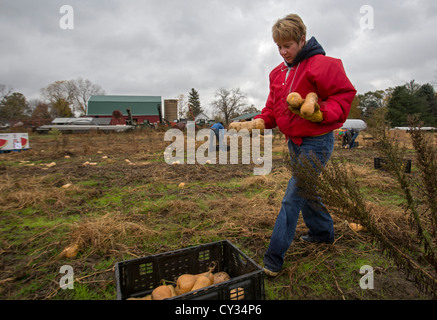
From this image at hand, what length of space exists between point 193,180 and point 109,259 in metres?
3.22

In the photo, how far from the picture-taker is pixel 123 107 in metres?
47.2

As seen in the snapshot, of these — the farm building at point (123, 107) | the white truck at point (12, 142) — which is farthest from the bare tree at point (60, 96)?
the white truck at point (12, 142)

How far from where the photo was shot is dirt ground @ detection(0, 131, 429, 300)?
1.93m

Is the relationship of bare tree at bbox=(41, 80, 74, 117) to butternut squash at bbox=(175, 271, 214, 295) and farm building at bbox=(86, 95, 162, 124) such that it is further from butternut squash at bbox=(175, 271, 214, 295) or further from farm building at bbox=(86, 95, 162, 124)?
butternut squash at bbox=(175, 271, 214, 295)

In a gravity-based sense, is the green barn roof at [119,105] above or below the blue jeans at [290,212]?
above

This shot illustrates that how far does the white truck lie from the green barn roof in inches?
1476

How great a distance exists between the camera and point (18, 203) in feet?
12.5

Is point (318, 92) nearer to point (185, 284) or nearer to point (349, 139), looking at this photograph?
point (185, 284)

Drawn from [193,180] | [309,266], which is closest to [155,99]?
[193,180]

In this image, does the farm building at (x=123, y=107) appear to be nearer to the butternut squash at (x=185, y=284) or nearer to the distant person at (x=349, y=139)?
the distant person at (x=349, y=139)

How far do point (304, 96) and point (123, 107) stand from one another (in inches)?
1963

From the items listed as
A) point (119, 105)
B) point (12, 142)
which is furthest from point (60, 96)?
point (12, 142)

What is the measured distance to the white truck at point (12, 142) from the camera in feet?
33.7

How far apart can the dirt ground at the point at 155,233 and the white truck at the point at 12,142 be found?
725cm
